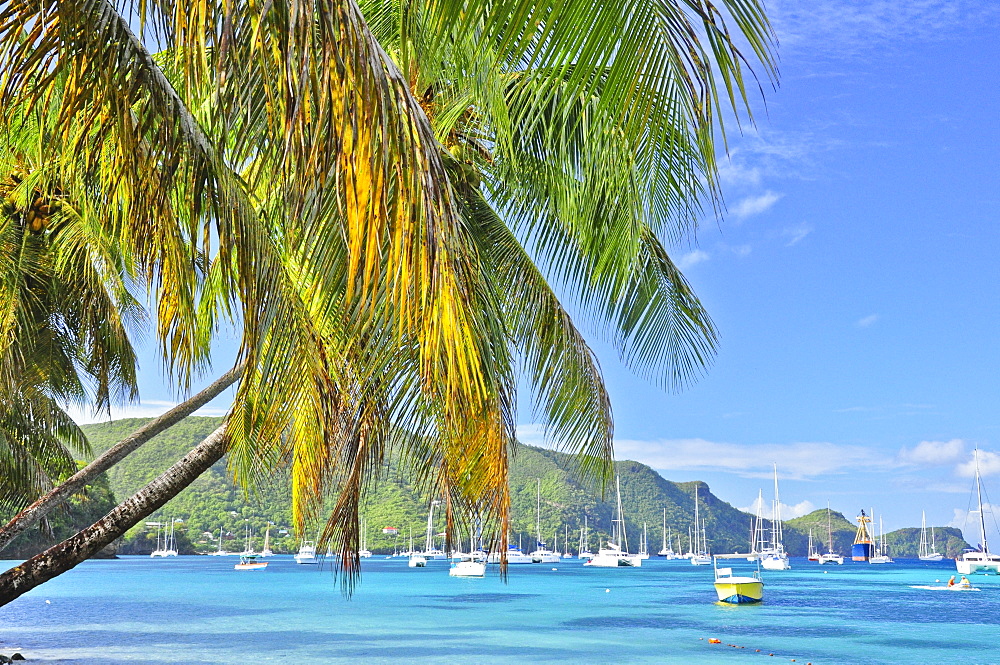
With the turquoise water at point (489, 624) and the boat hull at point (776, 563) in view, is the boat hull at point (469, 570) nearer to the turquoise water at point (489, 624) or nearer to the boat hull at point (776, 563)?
the turquoise water at point (489, 624)

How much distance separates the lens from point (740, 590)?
45.2 metres

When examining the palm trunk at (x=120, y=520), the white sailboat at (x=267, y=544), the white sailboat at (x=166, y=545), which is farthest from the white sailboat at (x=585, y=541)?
the palm trunk at (x=120, y=520)

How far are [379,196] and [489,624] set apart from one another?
38.2m

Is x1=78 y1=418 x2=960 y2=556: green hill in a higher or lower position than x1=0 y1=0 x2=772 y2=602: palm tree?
higher

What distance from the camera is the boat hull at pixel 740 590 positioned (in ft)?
147

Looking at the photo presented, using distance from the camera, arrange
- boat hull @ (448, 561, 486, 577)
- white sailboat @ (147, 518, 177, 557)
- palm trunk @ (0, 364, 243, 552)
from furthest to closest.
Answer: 1. white sailboat @ (147, 518, 177, 557)
2. boat hull @ (448, 561, 486, 577)
3. palm trunk @ (0, 364, 243, 552)

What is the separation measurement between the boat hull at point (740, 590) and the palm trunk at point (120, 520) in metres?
41.1

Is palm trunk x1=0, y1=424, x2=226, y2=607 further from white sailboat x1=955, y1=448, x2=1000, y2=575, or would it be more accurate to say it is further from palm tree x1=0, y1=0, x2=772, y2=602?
white sailboat x1=955, y1=448, x2=1000, y2=575

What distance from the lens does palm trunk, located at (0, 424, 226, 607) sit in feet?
21.4

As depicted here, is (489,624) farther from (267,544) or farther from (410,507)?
(267,544)

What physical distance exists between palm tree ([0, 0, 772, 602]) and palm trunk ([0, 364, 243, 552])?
0.51 metres

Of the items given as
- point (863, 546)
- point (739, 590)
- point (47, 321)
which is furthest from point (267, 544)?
point (47, 321)

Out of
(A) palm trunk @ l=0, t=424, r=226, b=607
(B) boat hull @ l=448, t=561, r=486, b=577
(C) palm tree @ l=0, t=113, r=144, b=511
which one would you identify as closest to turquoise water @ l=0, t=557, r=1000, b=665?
(B) boat hull @ l=448, t=561, r=486, b=577

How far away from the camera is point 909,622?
4372 centimetres
